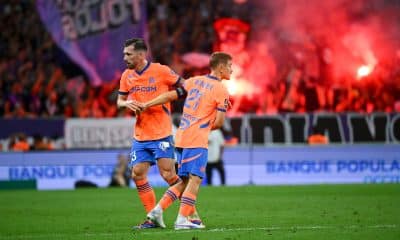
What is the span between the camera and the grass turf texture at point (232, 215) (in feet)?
27.3

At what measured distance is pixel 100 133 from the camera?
70.6 feet

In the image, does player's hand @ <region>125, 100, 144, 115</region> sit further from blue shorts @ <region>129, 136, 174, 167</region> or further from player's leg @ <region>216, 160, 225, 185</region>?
player's leg @ <region>216, 160, 225, 185</region>

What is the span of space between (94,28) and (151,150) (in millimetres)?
17938

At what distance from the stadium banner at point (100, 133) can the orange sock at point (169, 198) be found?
1242 cm

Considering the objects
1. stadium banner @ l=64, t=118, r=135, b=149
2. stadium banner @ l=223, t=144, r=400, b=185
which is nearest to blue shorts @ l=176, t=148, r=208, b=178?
stadium banner @ l=223, t=144, r=400, b=185

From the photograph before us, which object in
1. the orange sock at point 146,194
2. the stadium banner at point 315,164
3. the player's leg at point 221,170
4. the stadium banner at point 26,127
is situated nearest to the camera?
the orange sock at point 146,194

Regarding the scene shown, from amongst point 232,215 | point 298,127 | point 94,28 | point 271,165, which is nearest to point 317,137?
point 298,127

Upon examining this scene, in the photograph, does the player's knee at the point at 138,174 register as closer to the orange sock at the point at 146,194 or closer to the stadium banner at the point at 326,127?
the orange sock at the point at 146,194

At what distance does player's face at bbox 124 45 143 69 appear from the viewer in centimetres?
920

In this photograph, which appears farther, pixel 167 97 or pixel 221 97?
pixel 167 97

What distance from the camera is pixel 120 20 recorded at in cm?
2653

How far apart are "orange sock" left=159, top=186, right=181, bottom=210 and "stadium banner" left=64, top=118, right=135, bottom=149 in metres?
12.4

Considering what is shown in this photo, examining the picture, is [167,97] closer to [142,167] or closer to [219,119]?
[219,119]

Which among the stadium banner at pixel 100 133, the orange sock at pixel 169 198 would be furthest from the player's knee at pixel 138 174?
the stadium banner at pixel 100 133
